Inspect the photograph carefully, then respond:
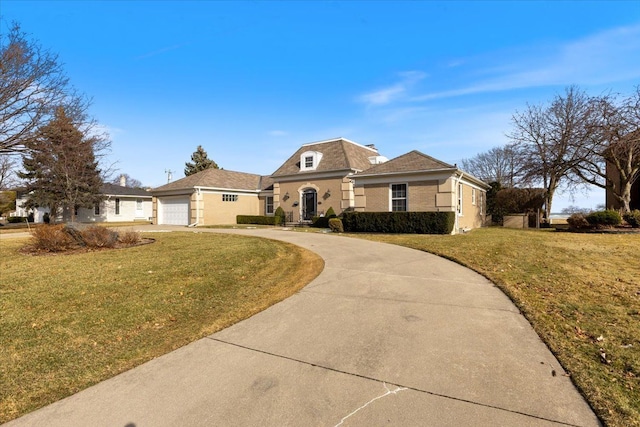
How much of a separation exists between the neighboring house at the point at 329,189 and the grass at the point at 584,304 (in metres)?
7.11

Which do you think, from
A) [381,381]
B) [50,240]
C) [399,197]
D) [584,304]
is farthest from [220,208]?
[381,381]

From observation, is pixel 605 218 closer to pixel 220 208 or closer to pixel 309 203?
pixel 309 203

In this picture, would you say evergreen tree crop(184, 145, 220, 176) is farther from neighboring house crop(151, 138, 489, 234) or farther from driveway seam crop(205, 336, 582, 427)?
driveway seam crop(205, 336, 582, 427)

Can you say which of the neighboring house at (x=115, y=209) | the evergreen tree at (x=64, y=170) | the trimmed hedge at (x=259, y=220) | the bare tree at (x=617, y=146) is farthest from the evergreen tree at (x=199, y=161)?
the bare tree at (x=617, y=146)

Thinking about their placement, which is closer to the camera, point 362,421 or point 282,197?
point 362,421

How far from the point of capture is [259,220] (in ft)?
85.8

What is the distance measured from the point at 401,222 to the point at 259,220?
12877mm

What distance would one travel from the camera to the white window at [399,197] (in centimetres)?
1867

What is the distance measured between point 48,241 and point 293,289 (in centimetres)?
903

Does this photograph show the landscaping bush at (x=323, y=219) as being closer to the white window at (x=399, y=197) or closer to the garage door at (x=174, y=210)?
the white window at (x=399, y=197)

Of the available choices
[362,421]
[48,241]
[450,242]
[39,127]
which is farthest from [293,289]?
[39,127]

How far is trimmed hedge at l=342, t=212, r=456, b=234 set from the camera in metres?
16.2

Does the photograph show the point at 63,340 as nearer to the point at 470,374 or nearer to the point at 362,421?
the point at 362,421

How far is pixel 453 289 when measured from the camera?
20.4 ft
